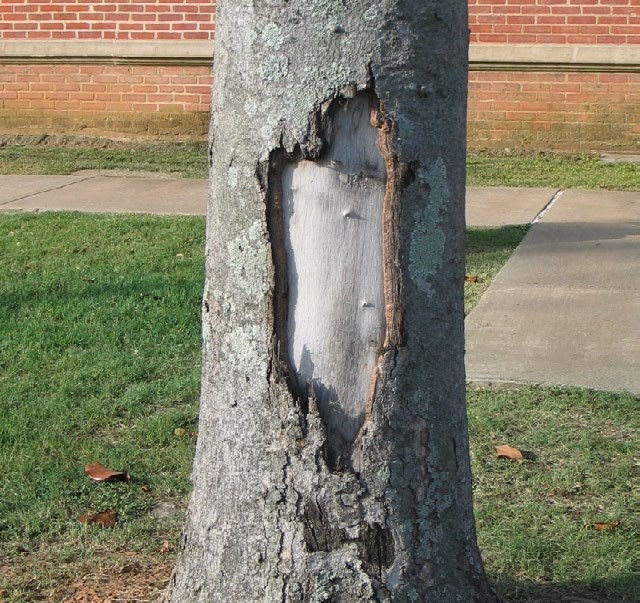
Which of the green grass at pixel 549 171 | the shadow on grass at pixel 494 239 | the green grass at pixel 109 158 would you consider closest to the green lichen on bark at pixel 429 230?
the shadow on grass at pixel 494 239

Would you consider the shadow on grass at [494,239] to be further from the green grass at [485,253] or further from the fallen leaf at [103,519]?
the fallen leaf at [103,519]

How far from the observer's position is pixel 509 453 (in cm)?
386

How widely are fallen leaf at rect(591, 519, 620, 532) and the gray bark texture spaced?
1013mm

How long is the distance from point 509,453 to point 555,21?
8.34m

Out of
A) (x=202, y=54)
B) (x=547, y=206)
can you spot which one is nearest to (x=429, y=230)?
(x=547, y=206)

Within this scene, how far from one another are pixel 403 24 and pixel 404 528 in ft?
3.63

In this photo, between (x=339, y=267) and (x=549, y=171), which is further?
(x=549, y=171)

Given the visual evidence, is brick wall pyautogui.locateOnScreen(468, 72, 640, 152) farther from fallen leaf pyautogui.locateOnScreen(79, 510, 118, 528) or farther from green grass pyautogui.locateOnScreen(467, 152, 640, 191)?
fallen leaf pyautogui.locateOnScreen(79, 510, 118, 528)

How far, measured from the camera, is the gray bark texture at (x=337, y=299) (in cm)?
223

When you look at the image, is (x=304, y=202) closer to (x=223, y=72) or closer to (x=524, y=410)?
(x=223, y=72)

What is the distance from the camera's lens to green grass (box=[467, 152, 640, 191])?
959 cm

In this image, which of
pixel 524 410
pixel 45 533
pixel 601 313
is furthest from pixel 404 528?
pixel 601 313

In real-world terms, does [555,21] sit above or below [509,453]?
above

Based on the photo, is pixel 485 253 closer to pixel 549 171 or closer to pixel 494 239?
pixel 494 239
